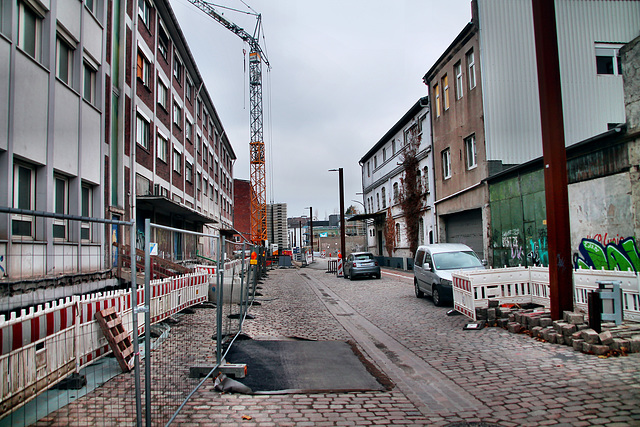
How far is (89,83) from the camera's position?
47.9 ft

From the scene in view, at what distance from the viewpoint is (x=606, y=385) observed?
16.1 feet

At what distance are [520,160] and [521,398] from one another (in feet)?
55.2

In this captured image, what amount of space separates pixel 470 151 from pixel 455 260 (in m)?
10.7

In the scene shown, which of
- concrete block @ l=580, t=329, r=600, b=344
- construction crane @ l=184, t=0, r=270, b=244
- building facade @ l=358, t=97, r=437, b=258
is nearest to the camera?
concrete block @ l=580, t=329, r=600, b=344

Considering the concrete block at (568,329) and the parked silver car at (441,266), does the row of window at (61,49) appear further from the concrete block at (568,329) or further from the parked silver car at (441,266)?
the concrete block at (568,329)

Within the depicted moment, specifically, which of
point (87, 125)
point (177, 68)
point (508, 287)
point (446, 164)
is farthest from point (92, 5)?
point (446, 164)

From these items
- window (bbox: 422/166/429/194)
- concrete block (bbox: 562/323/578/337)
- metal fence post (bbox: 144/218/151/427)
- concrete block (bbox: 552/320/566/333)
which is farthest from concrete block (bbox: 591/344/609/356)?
window (bbox: 422/166/429/194)

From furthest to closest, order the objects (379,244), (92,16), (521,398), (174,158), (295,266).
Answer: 1. (295,266)
2. (379,244)
3. (174,158)
4. (92,16)
5. (521,398)

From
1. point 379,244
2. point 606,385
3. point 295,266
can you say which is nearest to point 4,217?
point 606,385

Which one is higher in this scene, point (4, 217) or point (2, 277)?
point (4, 217)

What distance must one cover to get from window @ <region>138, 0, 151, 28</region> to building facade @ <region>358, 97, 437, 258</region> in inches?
633

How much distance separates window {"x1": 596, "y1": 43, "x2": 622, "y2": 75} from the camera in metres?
19.0

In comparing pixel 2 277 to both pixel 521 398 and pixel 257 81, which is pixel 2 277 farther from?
pixel 257 81

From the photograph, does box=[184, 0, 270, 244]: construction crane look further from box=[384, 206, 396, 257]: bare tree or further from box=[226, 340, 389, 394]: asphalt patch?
box=[226, 340, 389, 394]: asphalt patch
